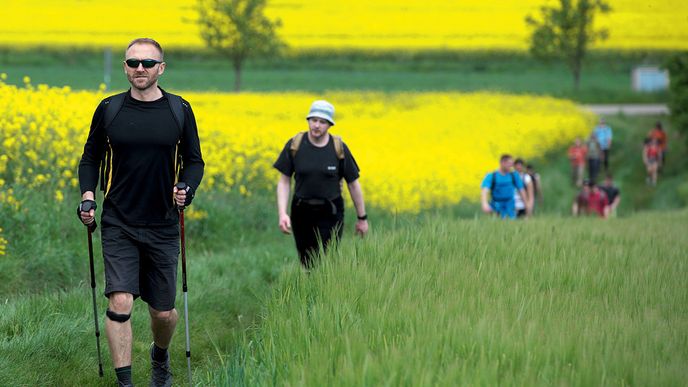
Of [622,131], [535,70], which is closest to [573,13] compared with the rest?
[535,70]

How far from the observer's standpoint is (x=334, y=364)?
533 cm

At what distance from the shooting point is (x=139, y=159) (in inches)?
262

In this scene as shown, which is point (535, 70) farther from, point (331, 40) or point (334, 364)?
point (334, 364)

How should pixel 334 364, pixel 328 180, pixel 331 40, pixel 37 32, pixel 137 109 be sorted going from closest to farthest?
pixel 334 364 → pixel 137 109 → pixel 328 180 → pixel 37 32 → pixel 331 40

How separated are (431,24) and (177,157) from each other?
63.6 metres

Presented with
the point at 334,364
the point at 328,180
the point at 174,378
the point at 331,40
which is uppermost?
the point at 331,40

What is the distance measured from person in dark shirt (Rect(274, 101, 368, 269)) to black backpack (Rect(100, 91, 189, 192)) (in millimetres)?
2168

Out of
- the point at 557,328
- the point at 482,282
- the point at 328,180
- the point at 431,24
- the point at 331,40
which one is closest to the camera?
the point at 557,328

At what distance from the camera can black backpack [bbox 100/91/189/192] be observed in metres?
6.62

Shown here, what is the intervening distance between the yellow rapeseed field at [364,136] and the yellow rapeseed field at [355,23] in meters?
20.2

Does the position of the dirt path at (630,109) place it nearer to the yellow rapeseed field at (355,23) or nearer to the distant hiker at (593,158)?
the yellow rapeseed field at (355,23)

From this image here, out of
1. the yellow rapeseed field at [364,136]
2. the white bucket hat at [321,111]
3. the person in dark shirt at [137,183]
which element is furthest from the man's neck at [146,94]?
the yellow rapeseed field at [364,136]

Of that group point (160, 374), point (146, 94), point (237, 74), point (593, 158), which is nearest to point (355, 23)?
point (237, 74)

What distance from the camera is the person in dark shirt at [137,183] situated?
21.7ft
